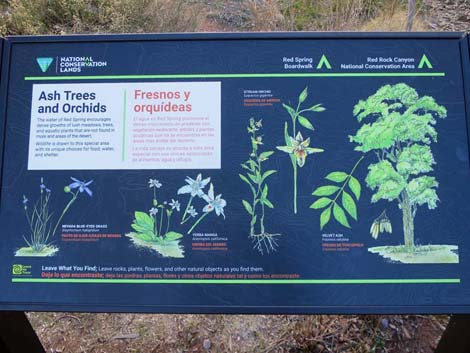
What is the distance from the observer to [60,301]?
5.50 ft

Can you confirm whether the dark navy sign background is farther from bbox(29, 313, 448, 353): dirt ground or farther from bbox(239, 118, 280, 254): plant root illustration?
bbox(29, 313, 448, 353): dirt ground

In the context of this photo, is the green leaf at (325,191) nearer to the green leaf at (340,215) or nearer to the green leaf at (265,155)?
the green leaf at (340,215)

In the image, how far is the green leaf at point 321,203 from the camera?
1716 mm

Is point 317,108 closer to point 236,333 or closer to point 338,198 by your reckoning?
point 338,198

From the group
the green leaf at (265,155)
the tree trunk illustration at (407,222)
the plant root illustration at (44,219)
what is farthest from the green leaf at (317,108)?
the plant root illustration at (44,219)

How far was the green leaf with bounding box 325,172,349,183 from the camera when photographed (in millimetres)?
1735

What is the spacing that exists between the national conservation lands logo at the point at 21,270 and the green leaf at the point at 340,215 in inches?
45.8

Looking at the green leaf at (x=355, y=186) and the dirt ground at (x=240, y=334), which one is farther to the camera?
the dirt ground at (x=240, y=334)

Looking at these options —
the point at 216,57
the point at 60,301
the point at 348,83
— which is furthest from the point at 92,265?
the point at 348,83

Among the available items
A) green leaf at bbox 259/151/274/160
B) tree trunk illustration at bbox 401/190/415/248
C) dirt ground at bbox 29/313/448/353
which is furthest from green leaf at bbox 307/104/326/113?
dirt ground at bbox 29/313/448/353

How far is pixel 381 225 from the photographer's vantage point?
1.70m

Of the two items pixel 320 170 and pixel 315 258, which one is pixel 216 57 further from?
pixel 315 258

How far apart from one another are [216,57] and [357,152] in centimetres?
67

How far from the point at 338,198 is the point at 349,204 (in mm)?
47
